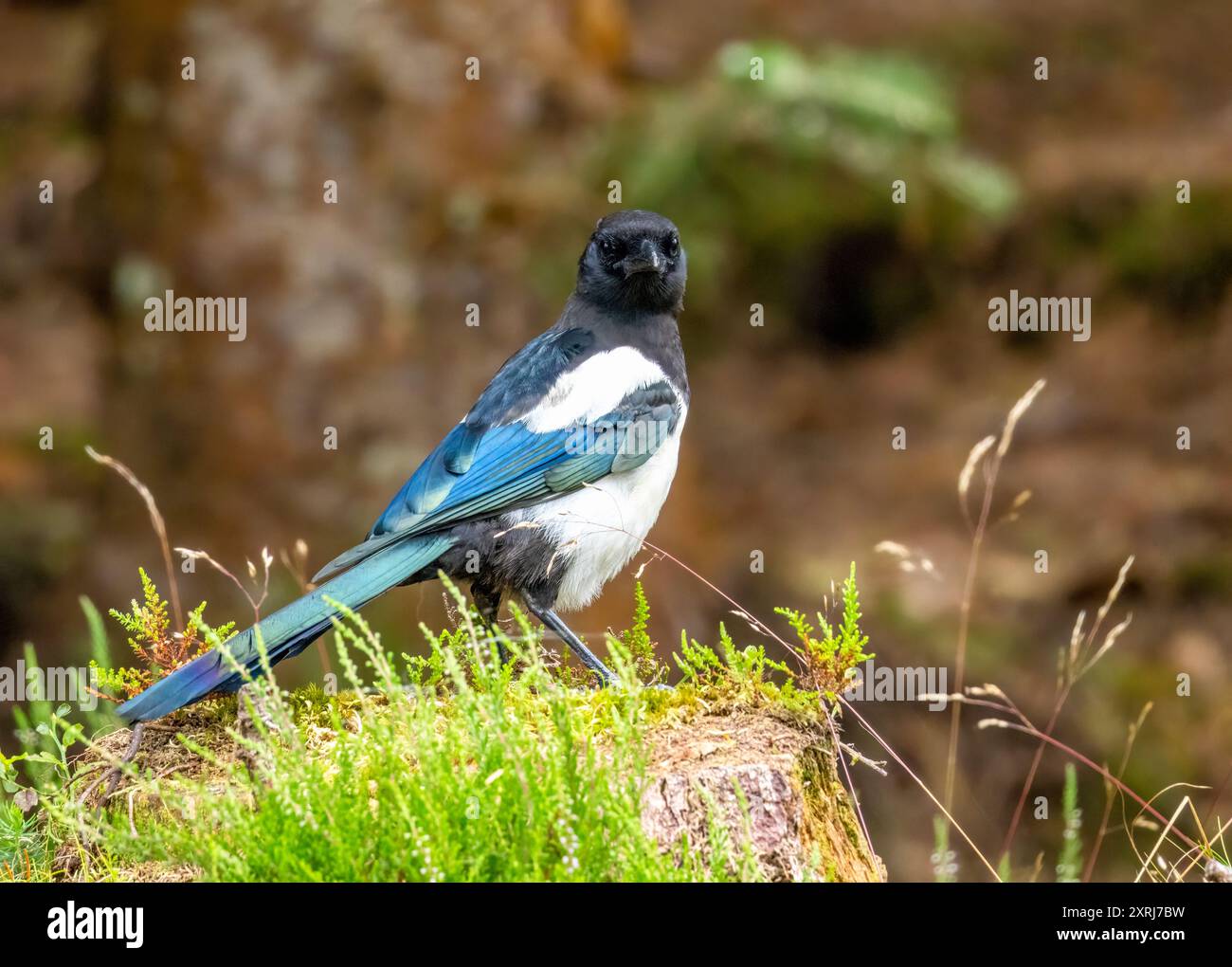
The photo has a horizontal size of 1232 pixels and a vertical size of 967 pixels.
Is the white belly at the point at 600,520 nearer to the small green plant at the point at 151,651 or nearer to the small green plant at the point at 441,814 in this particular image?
the small green plant at the point at 151,651

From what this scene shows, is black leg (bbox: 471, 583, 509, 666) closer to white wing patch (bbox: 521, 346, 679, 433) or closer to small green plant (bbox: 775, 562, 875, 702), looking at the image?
white wing patch (bbox: 521, 346, 679, 433)

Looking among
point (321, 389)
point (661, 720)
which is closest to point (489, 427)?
point (661, 720)

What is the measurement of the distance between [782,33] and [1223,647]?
515 cm

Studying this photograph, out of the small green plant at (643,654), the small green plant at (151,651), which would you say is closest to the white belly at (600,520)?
the small green plant at (643,654)

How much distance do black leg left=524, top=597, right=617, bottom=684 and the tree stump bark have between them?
651 millimetres

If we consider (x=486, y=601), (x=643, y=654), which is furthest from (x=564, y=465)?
(x=643, y=654)

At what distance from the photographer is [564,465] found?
424 centimetres

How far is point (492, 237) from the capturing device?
260 inches

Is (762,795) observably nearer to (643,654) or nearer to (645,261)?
(643,654)

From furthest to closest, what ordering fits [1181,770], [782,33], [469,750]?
[782,33], [1181,770], [469,750]

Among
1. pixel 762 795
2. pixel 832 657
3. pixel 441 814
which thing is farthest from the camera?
pixel 832 657

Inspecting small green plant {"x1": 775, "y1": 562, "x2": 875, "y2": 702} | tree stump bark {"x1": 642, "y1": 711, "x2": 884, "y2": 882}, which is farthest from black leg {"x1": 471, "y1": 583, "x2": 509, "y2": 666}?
small green plant {"x1": 775, "y1": 562, "x2": 875, "y2": 702}

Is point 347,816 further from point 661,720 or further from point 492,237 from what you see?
point 492,237

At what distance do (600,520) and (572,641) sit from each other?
14.8 inches
